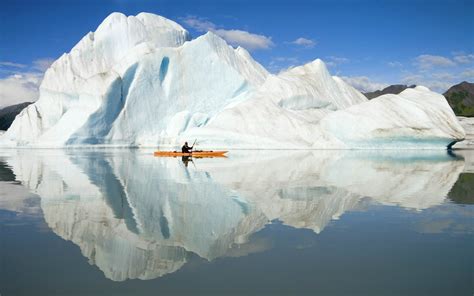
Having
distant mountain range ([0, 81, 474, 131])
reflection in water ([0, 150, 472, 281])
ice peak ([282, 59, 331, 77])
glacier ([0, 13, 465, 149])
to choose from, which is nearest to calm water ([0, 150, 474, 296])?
reflection in water ([0, 150, 472, 281])

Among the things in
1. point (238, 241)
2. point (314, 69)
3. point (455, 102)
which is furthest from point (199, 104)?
point (455, 102)

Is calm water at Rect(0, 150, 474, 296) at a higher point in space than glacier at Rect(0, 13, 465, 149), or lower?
lower

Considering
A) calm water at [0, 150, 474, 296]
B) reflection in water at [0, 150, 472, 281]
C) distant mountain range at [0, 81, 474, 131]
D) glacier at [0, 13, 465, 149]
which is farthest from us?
distant mountain range at [0, 81, 474, 131]

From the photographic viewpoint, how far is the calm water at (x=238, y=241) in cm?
315

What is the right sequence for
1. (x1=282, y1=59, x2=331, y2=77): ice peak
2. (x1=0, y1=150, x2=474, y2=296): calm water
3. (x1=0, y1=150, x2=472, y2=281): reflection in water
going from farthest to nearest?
(x1=282, y1=59, x2=331, y2=77): ice peak → (x1=0, y1=150, x2=472, y2=281): reflection in water → (x1=0, y1=150, x2=474, y2=296): calm water

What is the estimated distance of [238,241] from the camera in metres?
4.30

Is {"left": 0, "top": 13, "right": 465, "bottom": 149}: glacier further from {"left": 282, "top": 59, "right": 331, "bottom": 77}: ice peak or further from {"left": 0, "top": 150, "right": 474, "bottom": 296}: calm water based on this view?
{"left": 0, "top": 150, "right": 474, "bottom": 296}: calm water

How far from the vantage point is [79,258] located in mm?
3775

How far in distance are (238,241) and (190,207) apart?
6.51 feet

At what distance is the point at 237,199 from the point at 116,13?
39618mm

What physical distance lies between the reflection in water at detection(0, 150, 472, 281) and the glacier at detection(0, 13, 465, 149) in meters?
17.1

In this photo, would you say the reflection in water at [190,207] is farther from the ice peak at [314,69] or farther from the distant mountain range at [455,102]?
the distant mountain range at [455,102]

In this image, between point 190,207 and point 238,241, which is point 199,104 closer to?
point 190,207

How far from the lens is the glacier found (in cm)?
2702
